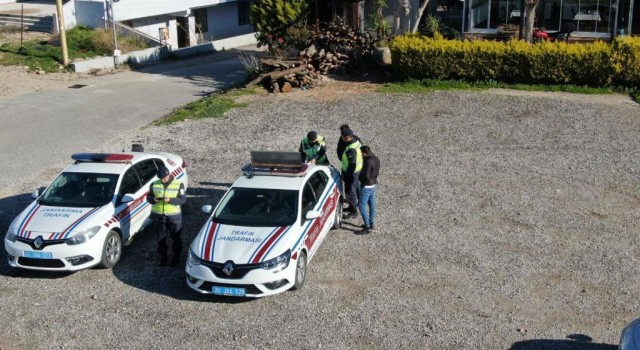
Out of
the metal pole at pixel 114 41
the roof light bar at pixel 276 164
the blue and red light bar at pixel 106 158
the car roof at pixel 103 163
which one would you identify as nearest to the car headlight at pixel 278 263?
the roof light bar at pixel 276 164

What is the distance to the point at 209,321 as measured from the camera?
33.5 ft

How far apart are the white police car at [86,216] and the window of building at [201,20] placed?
26820mm

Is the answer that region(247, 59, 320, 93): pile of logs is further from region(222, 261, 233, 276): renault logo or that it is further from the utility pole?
region(222, 261, 233, 276): renault logo

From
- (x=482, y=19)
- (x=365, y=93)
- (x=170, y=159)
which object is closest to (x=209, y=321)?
(x=170, y=159)

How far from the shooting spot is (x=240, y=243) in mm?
10734

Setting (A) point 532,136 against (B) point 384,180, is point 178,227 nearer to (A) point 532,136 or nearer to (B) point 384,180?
(B) point 384,180

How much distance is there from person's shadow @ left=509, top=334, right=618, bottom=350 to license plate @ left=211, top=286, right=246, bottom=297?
358 cm

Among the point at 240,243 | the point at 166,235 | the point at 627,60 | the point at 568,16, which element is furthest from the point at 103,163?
the point at 568,16

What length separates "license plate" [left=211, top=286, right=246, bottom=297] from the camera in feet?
34.0

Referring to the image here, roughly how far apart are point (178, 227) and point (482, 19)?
19.5 metres

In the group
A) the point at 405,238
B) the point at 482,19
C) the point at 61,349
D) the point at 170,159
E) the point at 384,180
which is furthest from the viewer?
the point at 482,19

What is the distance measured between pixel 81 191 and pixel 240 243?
3.31 m

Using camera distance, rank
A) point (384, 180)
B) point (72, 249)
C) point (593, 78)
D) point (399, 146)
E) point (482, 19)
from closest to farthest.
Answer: point (72, 249) → point (384, 180) → point (399, 146) → point (593, 78) → point (482, 19)

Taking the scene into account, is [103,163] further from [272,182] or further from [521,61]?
[521,61]
